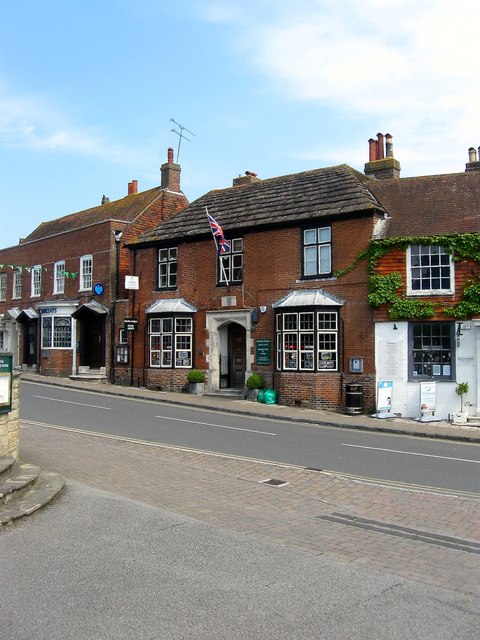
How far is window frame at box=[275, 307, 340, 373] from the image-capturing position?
837 inches

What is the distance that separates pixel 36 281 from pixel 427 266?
24007mm

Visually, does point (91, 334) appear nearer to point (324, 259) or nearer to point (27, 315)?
point (27, 315)

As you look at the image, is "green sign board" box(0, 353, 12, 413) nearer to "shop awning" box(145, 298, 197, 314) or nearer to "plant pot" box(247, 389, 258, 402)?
"plant pot" box(247, 389, 258, 402)

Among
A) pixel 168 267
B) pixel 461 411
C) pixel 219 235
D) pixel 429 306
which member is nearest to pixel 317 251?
pixel 219 235

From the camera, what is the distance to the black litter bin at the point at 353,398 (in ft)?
65.7

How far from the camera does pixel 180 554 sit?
6.04 m

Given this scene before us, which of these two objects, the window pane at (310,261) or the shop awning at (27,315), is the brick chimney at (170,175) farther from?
the window pane at (310,261)

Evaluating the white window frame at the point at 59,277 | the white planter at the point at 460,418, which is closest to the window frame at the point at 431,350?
the white planter at the point at 460,418

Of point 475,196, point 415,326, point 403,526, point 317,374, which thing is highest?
point 475,196

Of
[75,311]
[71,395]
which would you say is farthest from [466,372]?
[75,311]

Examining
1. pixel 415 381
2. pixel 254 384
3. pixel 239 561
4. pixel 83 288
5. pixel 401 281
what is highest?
pixel 83 288

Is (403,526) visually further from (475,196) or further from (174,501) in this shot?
(475,196)

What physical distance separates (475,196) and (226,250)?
9.02m

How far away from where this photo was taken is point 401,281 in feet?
65.4
